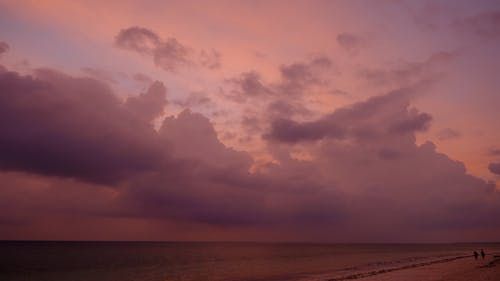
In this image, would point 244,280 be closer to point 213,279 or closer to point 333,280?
point 213,279

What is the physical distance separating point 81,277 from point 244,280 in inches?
1373

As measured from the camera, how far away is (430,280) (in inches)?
1861

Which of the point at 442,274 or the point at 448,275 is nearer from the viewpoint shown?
the point at 448,275

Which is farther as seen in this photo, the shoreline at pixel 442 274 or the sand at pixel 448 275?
the shoreline at pixel 442 274

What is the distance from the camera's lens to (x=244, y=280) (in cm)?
6266

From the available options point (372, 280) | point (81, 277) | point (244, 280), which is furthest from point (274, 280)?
point (81, 277)

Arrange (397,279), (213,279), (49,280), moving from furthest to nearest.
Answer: (49,280), (213,279), (397,279)

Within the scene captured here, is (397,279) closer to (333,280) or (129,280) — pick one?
(333,280)

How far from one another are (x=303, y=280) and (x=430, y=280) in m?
19.3

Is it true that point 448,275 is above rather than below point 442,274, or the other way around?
above

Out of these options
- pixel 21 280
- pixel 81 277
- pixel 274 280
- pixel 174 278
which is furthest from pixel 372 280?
pixel 21 280

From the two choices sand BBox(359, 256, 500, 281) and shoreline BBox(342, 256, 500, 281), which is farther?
shoreline BBox(342, 256, 500, 281)

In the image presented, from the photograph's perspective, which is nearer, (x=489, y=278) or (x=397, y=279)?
(x=489, y=278)

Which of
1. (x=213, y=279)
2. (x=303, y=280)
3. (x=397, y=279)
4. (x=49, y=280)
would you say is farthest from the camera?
(x=49, y=280)
